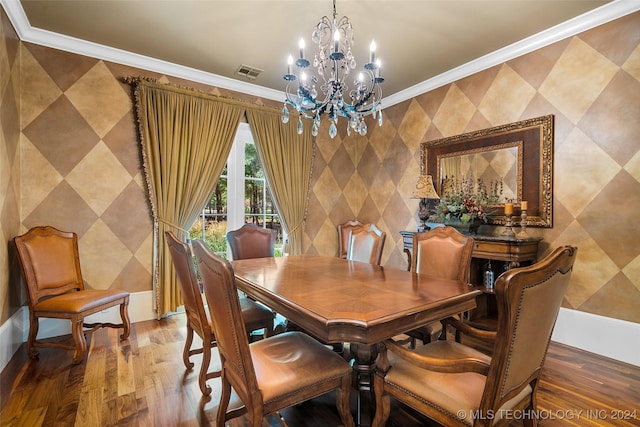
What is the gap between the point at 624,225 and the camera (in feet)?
7.75

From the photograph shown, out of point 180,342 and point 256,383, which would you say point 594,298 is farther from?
point 180,342

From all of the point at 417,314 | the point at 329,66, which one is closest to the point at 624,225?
the point at 417,314

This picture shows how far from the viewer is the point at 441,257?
7.25 ft

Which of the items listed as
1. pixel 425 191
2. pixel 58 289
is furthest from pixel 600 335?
pixel 58 289

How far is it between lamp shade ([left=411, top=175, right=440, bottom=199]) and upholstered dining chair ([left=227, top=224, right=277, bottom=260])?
175 centimetres

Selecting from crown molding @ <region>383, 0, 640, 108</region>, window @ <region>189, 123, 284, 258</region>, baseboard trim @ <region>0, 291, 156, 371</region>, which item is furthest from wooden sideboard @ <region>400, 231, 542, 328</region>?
baseboard trim @ <region>0, 291, 156, 371</region>

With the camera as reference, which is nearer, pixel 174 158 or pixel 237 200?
pixel 174 158

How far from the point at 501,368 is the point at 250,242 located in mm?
2499

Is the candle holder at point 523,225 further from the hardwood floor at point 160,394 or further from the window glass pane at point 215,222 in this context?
the window glass pane at point 215,222

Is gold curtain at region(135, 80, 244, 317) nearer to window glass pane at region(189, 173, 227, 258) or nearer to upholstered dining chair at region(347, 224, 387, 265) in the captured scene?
window glass pane at region(189, 173, 227, 258)

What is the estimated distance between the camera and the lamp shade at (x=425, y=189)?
3516 millimetres

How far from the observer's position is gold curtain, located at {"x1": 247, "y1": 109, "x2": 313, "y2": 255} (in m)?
3.84

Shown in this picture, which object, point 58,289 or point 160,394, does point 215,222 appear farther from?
point 160,394

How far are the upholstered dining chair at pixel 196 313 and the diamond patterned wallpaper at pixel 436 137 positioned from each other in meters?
1.43
